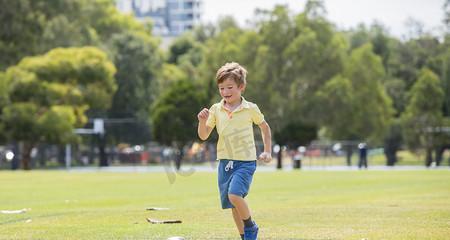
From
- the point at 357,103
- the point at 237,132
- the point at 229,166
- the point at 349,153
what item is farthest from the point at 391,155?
the point at 229,166

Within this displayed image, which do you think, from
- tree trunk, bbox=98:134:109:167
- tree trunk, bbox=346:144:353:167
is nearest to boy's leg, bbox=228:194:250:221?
tree trunk, bbox=346:144:353:167

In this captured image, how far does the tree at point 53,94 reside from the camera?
6462cm

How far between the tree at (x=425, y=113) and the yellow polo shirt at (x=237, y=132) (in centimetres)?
6194

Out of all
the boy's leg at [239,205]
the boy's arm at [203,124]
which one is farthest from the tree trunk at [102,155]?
the boy's leg at [239,205]

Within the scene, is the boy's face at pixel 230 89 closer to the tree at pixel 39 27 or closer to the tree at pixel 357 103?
the tree at pixel 357 103

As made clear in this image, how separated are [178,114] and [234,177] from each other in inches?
2484

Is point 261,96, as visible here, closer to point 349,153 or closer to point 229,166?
point 349,153

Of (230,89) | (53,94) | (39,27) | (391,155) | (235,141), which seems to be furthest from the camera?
(39,27)

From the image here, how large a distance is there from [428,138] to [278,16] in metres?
13.6

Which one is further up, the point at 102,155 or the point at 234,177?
the point at 234,177

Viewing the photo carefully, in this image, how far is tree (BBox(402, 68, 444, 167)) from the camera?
2840 inches

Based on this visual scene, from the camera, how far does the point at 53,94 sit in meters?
67.0

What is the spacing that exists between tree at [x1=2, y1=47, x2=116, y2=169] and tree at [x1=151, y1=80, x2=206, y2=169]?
13.2 feet

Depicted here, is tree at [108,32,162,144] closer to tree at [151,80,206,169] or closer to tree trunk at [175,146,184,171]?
tree at [151,80,206,169]
